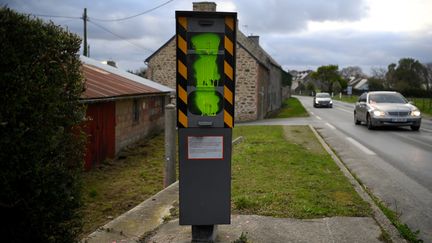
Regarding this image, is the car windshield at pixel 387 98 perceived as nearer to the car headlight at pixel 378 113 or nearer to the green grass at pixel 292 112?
the car headlight at pixel 378 113

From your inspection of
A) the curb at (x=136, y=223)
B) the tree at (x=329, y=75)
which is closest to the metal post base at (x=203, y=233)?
the curb at (x=136, y=223)

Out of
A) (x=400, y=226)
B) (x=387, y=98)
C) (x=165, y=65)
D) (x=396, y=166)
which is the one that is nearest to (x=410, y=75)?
(x=165, y=65)

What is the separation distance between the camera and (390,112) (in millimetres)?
17188

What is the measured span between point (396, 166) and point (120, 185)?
20.0ft

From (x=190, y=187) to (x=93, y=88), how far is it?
8261mm

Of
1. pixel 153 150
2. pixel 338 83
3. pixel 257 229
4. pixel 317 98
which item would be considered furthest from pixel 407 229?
pixel 338 83

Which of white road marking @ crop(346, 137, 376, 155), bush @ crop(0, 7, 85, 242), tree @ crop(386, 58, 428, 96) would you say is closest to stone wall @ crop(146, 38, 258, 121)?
white road marking @ crop(346, 137, 376, 155)

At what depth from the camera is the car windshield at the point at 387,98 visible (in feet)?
60.0

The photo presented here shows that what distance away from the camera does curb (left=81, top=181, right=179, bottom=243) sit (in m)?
4.82

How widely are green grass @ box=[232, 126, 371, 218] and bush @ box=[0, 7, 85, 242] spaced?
2.78 meters

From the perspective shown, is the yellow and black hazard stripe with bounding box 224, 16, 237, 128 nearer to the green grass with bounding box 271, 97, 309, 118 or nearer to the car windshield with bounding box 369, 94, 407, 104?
the car windshield with bounding box 369, 94, 407, 104

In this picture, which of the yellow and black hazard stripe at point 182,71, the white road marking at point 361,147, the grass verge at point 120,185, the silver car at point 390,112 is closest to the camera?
the yellow and black hazard stripe at point 182,71

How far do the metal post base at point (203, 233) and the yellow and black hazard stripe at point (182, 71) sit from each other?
108 cm

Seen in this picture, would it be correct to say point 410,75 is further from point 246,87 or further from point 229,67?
point 229,67
